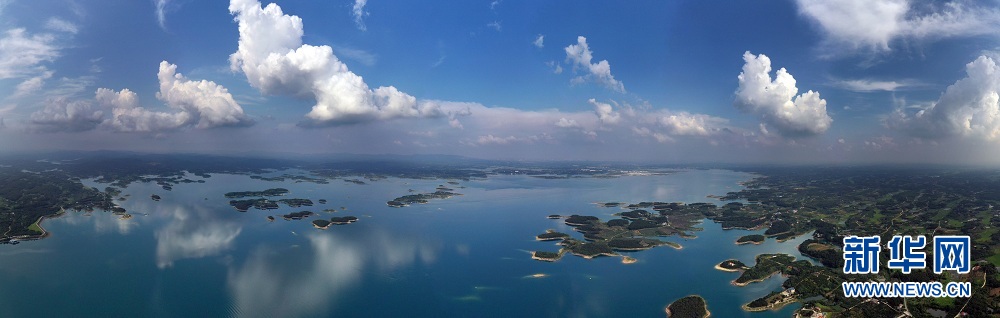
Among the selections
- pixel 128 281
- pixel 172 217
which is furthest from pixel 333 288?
pixel 172 217

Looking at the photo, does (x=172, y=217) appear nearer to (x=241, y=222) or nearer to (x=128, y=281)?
(x=241, y=222)

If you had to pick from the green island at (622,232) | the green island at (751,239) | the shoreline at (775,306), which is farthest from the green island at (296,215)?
the green island at (751,239)

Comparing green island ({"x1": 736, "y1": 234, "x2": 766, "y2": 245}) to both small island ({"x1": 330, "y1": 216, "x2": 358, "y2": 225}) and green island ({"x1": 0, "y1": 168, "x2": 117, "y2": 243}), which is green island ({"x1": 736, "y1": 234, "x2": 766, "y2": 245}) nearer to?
small island ({"x1": 330, "y1": 216, "x2": 358, "y2": 225})

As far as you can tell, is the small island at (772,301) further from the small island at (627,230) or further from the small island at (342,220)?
the small island at (342,220)

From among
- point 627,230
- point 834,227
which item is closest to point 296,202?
point 627,230

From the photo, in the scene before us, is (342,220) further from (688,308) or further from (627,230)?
(688,308)
